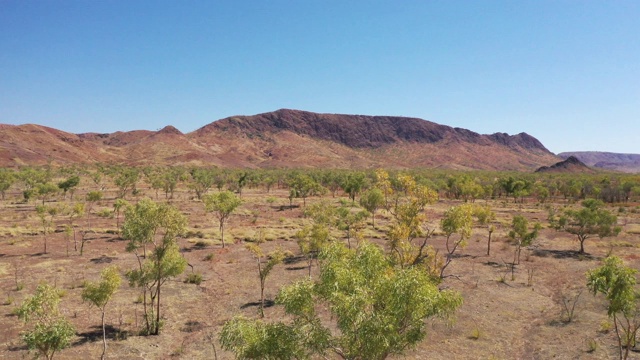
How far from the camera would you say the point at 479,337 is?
2384 cm

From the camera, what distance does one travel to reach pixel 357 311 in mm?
10625

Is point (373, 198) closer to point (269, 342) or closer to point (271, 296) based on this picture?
point (271, 296)

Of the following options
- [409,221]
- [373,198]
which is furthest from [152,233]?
[373,198]

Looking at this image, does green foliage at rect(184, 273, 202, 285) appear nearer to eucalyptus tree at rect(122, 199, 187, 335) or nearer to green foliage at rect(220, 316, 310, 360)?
eucalyptus tree at rect(122, 199, 187, 335)

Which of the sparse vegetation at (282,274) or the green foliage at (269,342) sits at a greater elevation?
the green foliage at (269,342)

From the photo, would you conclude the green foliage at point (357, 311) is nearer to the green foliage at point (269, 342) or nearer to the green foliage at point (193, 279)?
the green foliage at point (269, 342)

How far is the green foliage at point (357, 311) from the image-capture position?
10.7 metres

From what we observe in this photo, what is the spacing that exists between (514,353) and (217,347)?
17.2 metres

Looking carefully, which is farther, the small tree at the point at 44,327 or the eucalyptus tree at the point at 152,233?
the eucalyptus tree at the point at 152,233

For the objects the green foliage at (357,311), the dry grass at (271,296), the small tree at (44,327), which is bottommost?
the dry grass at (271,296)

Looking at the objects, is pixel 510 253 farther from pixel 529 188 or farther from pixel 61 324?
pixel 529 188

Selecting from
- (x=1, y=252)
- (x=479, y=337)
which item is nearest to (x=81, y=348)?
(x=479, y=337)

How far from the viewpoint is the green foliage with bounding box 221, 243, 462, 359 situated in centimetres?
1073

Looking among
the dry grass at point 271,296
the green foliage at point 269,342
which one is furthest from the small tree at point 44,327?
the green foliage at point 269,342
